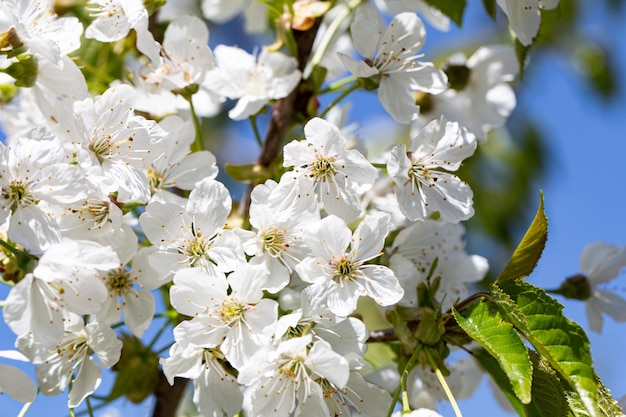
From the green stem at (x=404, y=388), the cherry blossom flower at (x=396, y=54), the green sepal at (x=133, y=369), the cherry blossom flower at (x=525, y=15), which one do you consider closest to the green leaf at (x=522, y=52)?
the cherry blossom flower at (x=525, y=15)

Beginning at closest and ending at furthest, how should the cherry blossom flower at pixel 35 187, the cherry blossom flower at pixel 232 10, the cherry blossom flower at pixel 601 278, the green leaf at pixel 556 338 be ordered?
1. the green leaf at pixel 556 338
2. the cherry blossom flower at pixel 35 187
3. the cherry blossom flower at pixel 601 278
4. the cherry blossom flower at pixel 232 10

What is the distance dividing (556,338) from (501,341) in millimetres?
77

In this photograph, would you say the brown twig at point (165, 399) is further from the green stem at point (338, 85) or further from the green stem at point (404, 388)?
the green stem at point (338, 85)

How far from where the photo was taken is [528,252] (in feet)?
3.94

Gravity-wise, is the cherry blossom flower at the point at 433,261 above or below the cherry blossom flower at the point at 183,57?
below

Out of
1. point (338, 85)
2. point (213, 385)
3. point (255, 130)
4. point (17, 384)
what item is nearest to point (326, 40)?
point (338, 85)

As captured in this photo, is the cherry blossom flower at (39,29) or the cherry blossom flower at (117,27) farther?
the cherry blossom flower at (117,27)

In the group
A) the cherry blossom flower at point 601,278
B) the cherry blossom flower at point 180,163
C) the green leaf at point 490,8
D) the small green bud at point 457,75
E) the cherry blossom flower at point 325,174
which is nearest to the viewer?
the cherry blossom flower at point 325,174

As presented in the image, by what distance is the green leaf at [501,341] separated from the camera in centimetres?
101

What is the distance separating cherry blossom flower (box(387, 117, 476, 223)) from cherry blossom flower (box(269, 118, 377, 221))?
0.09 metres

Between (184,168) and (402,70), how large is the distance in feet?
1.53

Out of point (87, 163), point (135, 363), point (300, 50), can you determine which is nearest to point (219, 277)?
point (87, 163)

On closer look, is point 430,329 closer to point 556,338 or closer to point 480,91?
point 556,338

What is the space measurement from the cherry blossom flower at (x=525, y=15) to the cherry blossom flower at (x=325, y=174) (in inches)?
16.5
